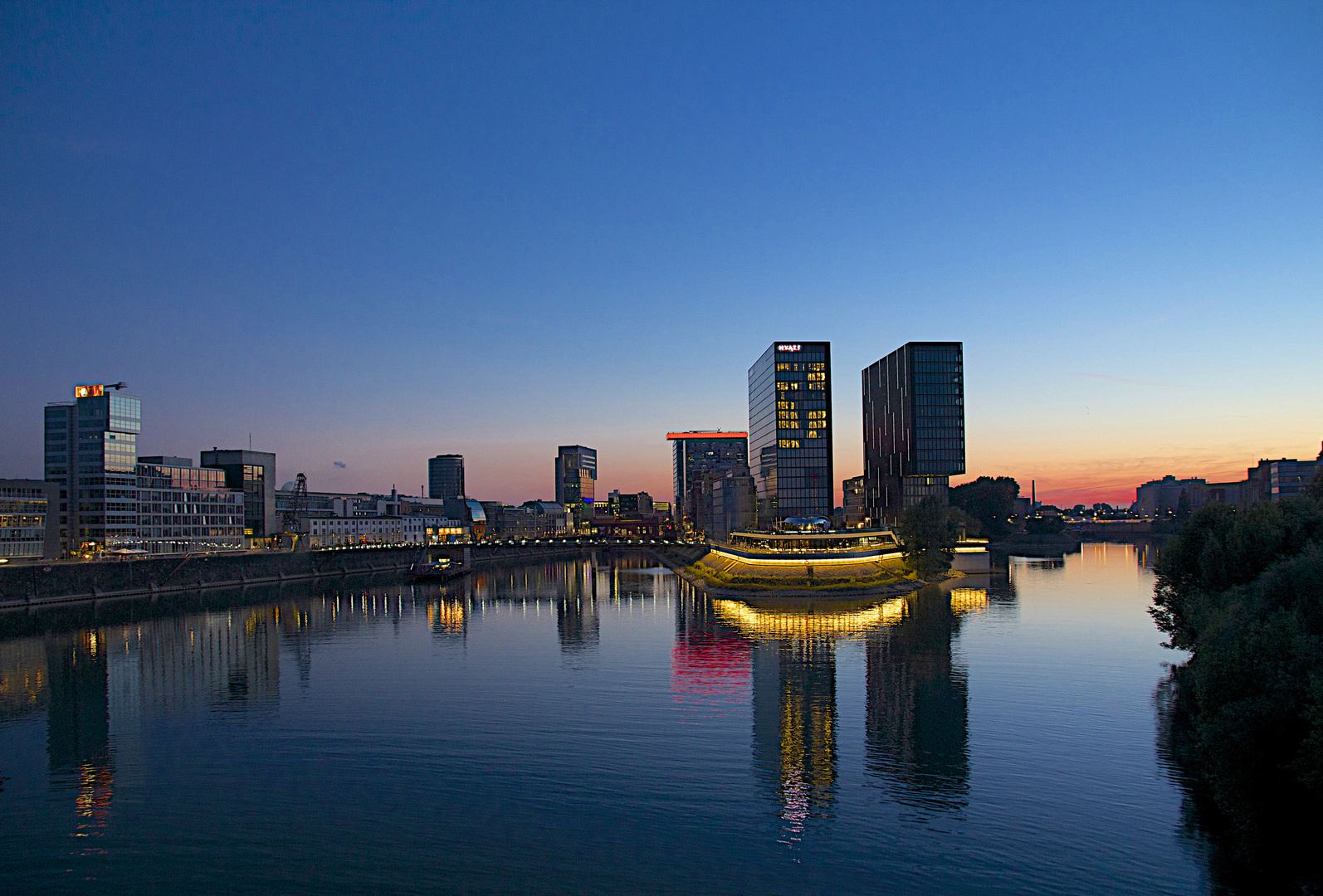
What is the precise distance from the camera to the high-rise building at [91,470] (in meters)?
163

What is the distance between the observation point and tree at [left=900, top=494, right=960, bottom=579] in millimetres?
136625

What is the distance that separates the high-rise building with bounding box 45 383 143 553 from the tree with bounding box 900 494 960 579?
148m

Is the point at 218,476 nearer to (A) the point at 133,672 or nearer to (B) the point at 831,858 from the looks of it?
(A) the point at 133,672

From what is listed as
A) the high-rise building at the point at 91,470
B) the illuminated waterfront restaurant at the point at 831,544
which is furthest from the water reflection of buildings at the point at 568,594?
the high-rise building at the point at 91,470

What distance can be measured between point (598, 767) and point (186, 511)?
177 meters

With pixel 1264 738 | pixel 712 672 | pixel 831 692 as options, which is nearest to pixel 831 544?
pixel 712 672

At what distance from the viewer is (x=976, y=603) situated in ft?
347

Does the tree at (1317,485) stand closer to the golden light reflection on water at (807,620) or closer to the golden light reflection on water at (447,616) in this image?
the golden light reflection on water at (807,620)

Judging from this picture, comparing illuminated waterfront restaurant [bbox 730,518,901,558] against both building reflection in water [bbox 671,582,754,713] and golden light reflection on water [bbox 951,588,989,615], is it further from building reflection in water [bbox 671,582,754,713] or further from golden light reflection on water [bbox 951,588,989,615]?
building reflection in water [bbox 671,582,754,713]

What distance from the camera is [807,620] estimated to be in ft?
295

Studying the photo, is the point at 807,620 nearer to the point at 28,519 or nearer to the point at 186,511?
the point at 28,519

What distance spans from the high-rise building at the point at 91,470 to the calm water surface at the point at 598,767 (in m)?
97.4

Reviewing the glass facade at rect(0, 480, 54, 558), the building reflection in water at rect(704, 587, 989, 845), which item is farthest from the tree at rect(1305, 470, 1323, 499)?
the glass facade at rect(0, 480, 54, 558)

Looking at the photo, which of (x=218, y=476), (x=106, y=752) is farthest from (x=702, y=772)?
(x=218, y=476)
